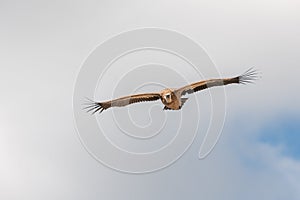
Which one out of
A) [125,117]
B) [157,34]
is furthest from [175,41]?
[125,117]

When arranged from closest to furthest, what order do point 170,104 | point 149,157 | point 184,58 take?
point 170,104 < point 184,58 < point 149,157

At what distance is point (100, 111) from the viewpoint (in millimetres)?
31109

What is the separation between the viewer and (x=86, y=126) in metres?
32.1

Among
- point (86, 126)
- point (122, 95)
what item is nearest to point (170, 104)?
point (122, 95)

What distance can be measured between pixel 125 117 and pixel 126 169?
2.21 m

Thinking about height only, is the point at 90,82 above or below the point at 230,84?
above

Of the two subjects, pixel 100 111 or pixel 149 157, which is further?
pixel 149 157

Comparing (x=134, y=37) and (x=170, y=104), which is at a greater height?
(x=134, y=37)

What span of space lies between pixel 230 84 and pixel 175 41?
173 inches

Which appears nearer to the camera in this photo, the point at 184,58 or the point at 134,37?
the point at 184,58

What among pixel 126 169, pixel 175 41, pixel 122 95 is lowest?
pixel 126 169

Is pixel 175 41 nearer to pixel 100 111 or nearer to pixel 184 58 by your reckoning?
pixel 184 58

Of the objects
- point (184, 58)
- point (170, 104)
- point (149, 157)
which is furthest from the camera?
point (149, 157)

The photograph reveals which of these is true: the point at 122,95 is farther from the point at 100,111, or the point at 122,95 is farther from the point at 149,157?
the point at 149,157
